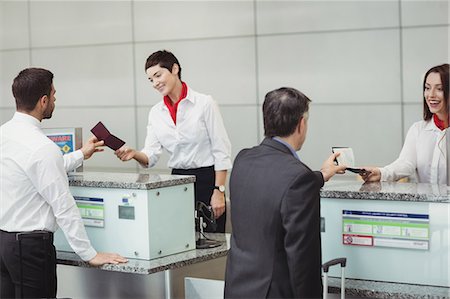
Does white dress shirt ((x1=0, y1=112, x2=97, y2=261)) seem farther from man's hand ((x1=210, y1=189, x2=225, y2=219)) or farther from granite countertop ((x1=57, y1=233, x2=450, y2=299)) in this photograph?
man's hand ((x1=210, y1=189, x2=225, y2=219))

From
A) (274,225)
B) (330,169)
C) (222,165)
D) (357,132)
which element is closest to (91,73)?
(357,132)

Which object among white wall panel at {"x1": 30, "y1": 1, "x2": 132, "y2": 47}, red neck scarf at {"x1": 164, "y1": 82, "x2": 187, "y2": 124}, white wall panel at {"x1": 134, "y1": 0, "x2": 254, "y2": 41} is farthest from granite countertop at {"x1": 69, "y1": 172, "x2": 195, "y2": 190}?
white wall panel at {"x1": 30, "y1": 1, "x2": 132, "y2": 47}

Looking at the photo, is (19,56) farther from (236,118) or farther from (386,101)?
(386,101)

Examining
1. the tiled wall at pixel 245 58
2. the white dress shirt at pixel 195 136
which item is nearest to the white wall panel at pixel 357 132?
the tiled wall at pixel 245 58

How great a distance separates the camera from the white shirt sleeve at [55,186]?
352 cm

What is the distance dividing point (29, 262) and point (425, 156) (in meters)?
2.13

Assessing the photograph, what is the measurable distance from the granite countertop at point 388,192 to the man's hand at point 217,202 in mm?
1157

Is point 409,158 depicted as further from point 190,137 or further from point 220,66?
point 220,66

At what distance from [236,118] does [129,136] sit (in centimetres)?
130

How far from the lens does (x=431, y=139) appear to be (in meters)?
4.16

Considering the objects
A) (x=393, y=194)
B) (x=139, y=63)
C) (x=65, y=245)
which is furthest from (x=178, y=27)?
(x=393, y=194)

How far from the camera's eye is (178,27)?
786 cm

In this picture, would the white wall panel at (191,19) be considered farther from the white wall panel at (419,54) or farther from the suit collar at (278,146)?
the suit collar at (278,146)

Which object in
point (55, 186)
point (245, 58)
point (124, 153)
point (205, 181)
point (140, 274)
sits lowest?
point (140, 274)
